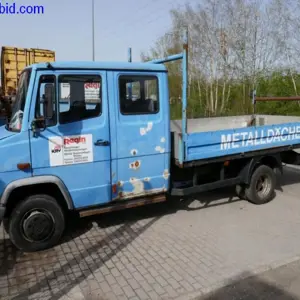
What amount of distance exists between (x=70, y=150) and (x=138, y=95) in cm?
127

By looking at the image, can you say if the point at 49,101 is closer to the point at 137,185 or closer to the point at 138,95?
the point at 138,95

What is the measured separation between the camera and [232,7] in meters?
19.3

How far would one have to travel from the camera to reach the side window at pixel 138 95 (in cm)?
472

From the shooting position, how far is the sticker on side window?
4297 millimetres

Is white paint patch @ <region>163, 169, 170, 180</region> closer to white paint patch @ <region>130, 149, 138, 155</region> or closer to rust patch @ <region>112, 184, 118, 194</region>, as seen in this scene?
white paint patch @ <region>130, 149, 138, 155</region>

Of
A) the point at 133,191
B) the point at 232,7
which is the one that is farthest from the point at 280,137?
the point at 232,7

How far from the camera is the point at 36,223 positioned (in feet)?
14.3

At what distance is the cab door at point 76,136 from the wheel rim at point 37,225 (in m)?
0.41

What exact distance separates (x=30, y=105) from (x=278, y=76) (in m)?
15.2

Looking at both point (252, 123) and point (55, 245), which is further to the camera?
point (252, 123)

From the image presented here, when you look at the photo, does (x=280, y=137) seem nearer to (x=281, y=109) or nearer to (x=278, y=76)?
(x=281, y=109)

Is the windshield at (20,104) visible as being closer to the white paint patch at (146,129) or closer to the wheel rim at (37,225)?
the wheel rim at (37,225)

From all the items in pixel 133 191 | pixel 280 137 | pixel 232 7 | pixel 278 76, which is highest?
pixel 232 7

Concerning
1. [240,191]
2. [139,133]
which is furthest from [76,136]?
[240,191]
